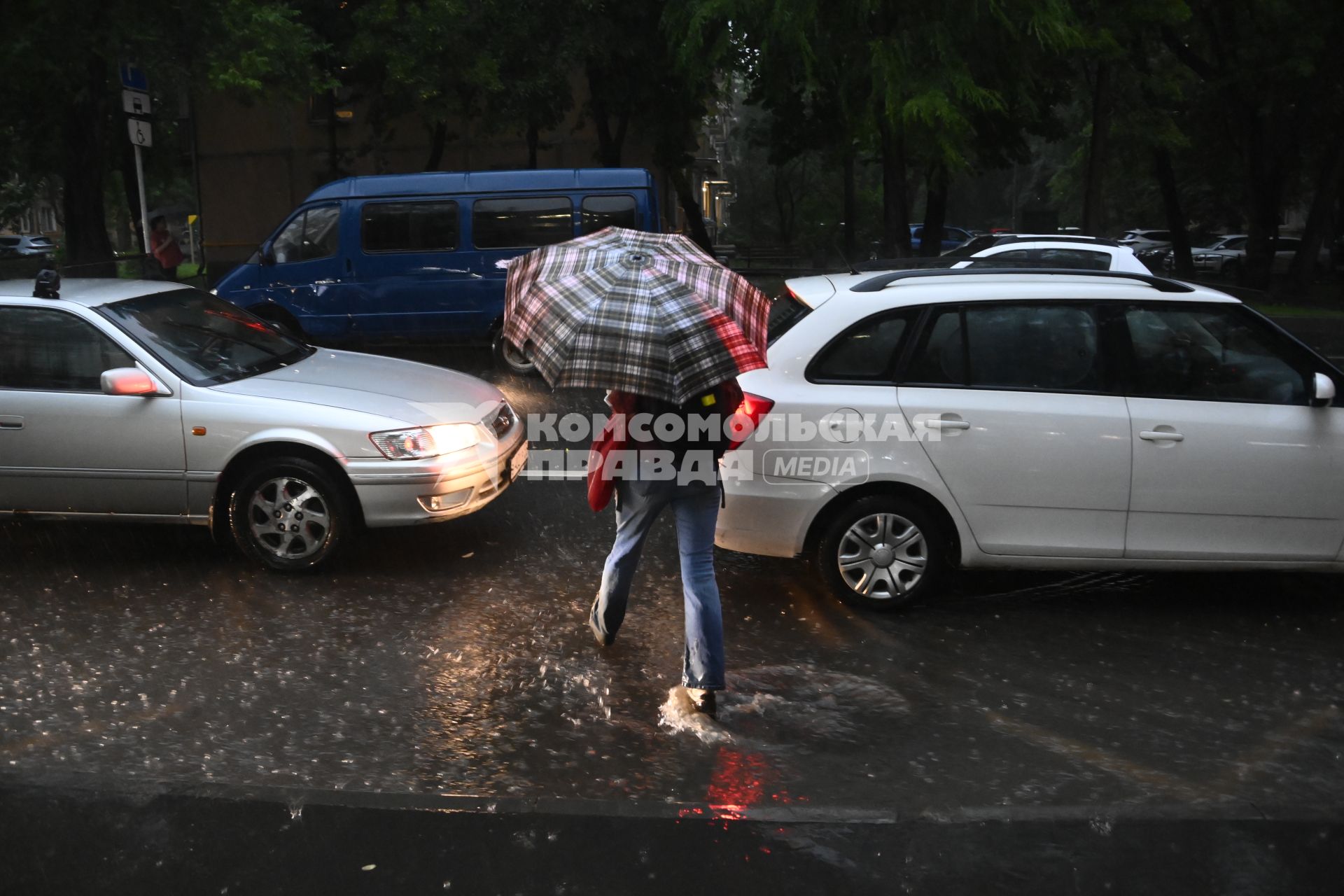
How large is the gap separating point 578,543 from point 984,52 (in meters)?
11.1

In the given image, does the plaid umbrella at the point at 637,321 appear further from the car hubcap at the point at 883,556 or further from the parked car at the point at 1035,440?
the car hubcap at the point at 883,556

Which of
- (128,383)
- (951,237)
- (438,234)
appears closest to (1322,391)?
(128,383)

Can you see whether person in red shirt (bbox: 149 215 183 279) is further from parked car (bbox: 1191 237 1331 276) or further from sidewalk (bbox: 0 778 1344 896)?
parked car (bbox: 1191 237 1331 276)

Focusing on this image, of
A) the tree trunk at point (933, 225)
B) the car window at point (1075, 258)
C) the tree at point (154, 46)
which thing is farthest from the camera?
the tree trunk at point (933, 225)

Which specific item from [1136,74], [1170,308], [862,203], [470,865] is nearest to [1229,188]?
[862,203]

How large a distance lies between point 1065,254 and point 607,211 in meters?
4.96

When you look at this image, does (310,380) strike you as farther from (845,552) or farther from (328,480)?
(845,552)

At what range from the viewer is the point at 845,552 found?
5.85 metres

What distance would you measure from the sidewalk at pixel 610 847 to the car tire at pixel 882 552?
75.3 inches

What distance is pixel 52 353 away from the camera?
6.70m

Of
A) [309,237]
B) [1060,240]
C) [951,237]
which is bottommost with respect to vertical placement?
[1060,240]

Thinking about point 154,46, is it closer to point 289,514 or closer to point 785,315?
point 289,514

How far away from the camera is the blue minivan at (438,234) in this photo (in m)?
13.7

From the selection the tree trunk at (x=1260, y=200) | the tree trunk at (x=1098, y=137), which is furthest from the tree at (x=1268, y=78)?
the tree trunk at (x=1098, y=137)
